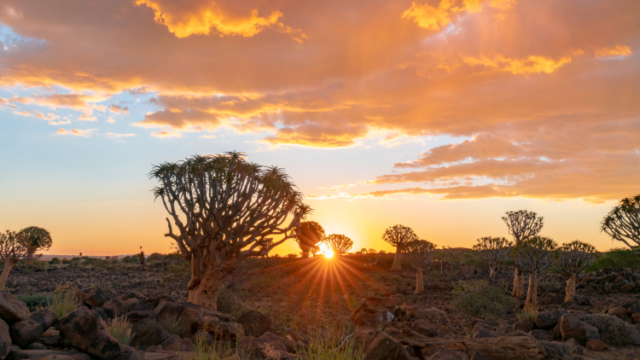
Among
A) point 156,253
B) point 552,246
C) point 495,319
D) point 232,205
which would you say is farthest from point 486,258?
point 156,253

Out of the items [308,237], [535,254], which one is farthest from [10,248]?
[308,237]

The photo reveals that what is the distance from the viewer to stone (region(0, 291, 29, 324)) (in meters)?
6.50

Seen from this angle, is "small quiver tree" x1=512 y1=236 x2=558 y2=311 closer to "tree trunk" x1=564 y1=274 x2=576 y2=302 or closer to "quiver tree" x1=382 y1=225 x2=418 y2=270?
"tree trunk" x1=564 y1=274 x2=576 y2=302

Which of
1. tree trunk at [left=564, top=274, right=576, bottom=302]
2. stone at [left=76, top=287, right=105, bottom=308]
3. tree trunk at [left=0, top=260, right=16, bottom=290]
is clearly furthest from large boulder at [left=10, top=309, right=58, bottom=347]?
tree trunk at [left=564, top=274, right=576, bottom=302]

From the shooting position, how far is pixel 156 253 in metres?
57.2

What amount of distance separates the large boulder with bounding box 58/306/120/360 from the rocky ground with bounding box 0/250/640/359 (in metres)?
1.30

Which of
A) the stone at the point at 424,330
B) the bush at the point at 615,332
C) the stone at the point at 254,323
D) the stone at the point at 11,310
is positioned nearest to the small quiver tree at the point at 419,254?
the bush at the point at 615,332

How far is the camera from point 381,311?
16391 millimetres

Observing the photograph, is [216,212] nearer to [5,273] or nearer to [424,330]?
[424,330]

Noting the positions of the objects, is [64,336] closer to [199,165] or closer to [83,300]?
[83,300]

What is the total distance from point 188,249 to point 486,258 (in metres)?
28.0

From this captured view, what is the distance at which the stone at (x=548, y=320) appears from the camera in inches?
512

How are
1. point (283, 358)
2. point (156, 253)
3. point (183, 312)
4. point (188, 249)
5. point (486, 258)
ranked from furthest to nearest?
point (156, 253) → point (486, 258) → point (188, 249) → point (183, 312) → point (283, 358)

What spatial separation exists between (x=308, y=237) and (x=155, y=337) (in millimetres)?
42996
